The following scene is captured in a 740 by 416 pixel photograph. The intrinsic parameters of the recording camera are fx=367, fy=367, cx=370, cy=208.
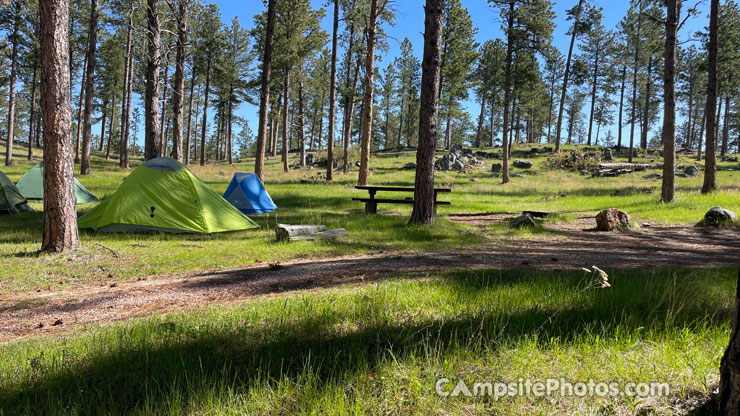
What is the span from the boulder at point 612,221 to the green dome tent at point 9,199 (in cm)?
1686

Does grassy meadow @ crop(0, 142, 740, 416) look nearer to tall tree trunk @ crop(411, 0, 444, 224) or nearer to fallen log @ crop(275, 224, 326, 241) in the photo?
fallen log @ crop(275, 224, 326, 241)

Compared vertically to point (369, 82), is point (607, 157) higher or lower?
lower

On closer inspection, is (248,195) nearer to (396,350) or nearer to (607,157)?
(396,350)

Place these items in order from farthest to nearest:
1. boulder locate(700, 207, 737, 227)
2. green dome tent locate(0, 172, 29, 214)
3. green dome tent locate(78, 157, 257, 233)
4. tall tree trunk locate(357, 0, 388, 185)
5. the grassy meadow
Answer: tall tree trunk locate(357, 0, 388, 185)
green dome tent locate(0, 172, 29, 214)
boulder locate(700, 207, 737, 227)
green dome tent locate(78, 157, 257, 233)
the grassy meadow

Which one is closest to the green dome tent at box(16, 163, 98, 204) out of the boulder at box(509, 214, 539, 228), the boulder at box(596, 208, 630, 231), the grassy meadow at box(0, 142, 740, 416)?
the grassy meadow at box(0, 142, 740, 416)

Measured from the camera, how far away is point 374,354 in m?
2.48

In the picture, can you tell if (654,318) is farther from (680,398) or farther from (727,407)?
(727,407)

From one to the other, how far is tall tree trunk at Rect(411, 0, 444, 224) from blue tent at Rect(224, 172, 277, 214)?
573cm

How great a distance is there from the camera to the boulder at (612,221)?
9391 mm

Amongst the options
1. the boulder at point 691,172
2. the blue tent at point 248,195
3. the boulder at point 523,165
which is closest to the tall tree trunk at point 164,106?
the blue tent at point 248,195

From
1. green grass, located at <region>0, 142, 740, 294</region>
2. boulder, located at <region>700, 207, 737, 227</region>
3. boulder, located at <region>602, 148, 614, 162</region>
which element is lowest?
green grass, located at <region>0, 142, 740, 294</region>

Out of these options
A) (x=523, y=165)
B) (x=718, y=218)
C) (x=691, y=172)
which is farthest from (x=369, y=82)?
(x=691, y=172)

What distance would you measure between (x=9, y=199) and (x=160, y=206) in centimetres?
599

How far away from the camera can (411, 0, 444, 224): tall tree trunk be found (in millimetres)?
8969
